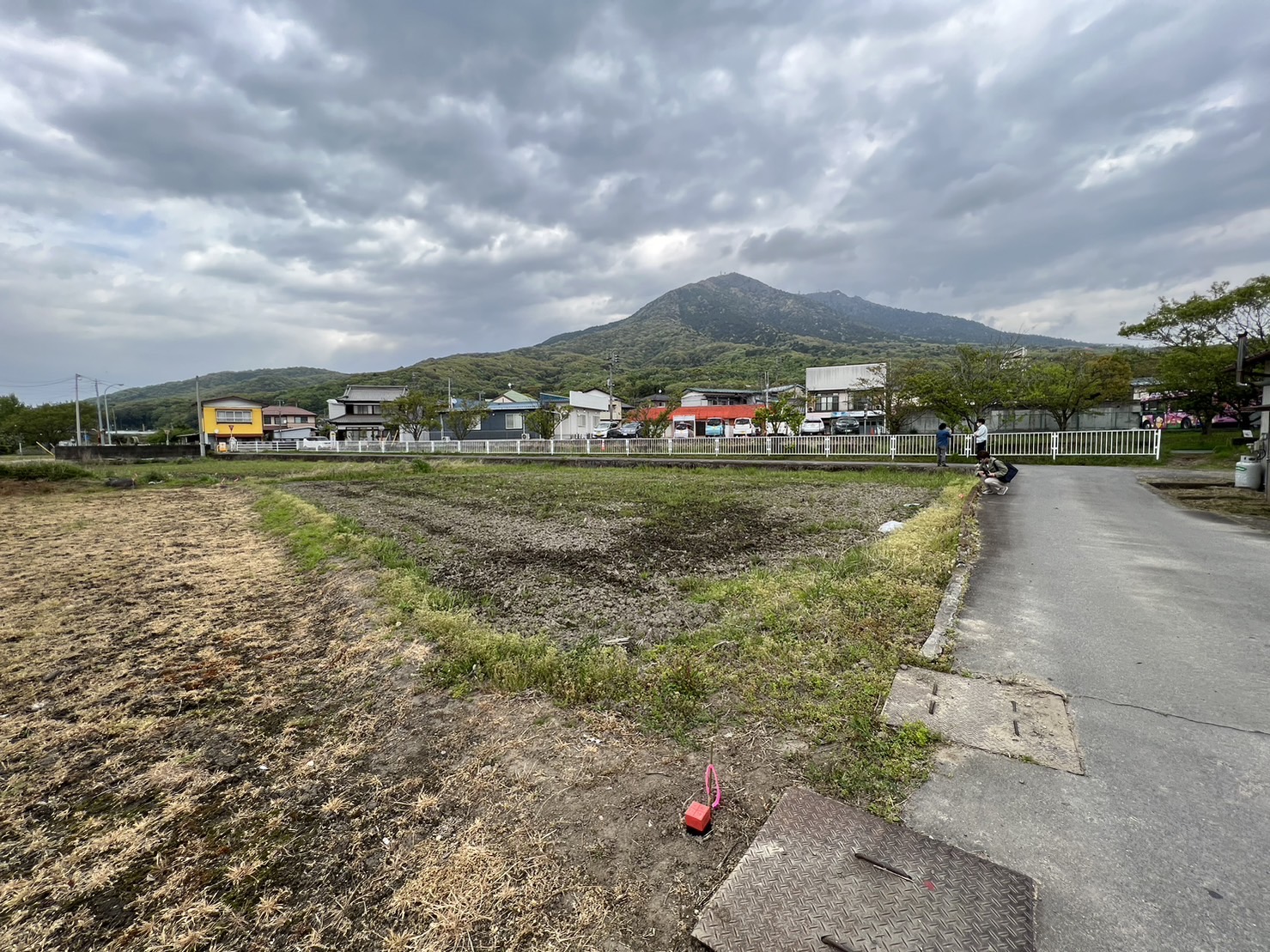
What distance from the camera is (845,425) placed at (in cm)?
4109

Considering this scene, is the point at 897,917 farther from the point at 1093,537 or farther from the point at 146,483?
the point at 146,483

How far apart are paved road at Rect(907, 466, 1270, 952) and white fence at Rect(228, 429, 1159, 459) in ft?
45.4

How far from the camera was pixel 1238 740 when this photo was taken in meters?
2.34

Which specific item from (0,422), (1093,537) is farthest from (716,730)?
(0,422)

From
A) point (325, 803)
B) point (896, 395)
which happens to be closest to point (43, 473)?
point (325, 803)

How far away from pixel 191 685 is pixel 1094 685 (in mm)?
5308

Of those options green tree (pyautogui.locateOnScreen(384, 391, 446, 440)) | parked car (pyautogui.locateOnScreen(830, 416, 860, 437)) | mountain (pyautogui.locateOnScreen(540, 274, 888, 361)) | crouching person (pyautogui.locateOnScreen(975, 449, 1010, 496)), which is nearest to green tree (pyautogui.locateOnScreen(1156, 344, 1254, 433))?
crouching person (pyautogui.locateOnScreen(975, 449, 1010, 496))

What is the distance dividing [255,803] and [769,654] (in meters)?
2.66

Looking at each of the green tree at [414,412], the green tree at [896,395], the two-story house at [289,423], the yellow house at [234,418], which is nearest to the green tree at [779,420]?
the green tree at [896,395]

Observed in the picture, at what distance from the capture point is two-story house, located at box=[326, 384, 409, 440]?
5734 centimetres

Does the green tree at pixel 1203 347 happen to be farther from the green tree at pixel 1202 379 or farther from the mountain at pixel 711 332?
the mountain at pixel 711 332

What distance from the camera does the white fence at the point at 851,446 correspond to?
52.5 feet

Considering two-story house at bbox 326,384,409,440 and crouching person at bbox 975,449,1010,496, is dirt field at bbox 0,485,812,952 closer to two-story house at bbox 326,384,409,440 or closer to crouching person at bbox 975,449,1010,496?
crouching person at bbox 975,449,1010,496

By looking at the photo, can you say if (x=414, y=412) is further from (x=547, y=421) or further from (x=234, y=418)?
(x=234, y=418)
